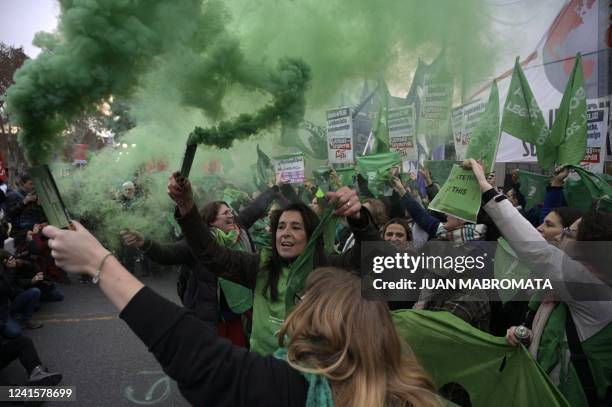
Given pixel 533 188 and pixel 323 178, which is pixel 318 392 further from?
pixel 323 178

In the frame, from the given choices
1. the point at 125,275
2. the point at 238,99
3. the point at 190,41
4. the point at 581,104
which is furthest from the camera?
the point at 581,104

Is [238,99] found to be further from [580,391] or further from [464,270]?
[580,391]

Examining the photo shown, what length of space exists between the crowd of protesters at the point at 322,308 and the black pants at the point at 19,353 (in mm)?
127

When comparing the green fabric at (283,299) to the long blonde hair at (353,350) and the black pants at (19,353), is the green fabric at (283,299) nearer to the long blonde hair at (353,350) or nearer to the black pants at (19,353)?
the long blonde hair at (353,350)

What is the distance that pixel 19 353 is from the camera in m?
4.30

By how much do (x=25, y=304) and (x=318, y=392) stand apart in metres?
6.25

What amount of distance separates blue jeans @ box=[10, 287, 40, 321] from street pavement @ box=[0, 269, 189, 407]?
0.92 feet

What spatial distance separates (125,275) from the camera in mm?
1217

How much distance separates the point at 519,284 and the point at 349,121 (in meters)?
3.90

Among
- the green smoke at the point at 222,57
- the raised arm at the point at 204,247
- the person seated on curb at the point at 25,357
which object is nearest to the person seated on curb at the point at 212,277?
the raised arm at the point at 204,247

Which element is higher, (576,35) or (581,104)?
(576,35)

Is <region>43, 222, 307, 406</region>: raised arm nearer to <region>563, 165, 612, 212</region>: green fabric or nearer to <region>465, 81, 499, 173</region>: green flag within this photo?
<region>465, 81, 499, 173</region>: green flag

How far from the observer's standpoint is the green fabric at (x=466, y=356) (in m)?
2.19

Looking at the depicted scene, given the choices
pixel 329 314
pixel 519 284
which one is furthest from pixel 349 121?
pixel 329 314
